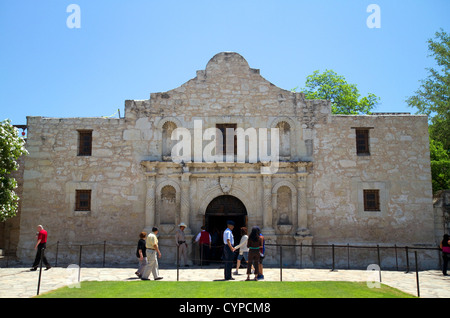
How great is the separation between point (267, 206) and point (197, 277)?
465cm

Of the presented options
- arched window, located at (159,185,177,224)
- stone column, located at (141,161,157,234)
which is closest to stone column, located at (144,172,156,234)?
stone column, located at (141,161,157,234)

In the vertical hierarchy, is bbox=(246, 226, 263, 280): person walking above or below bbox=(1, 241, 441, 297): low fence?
above

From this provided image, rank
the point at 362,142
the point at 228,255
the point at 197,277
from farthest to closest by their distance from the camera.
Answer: the point at 362,142 → the point at 197,277 → the point at 228,255

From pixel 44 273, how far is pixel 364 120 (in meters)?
12.7

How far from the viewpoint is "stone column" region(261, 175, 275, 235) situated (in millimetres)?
15320

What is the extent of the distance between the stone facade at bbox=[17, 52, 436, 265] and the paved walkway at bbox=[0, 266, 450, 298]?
188cm

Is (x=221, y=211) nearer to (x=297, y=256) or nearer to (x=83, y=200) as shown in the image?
(x=297, y=256)

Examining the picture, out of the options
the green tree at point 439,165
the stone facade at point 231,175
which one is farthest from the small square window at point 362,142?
the green tree at point 439,165

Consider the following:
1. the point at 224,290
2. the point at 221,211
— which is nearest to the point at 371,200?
the point at 221,211

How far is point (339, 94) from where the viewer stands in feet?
93.8

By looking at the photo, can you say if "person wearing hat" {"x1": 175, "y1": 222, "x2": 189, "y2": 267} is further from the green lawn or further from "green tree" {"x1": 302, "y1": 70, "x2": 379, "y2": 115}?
"green tree" {"x1": 302, "y1": 70, "x2": 379, "y2": 115}

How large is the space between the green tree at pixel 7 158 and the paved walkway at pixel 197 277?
2146mm

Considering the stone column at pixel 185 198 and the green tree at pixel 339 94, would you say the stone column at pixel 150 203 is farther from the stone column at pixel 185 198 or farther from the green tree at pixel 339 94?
the green tree at pixel 339 94
